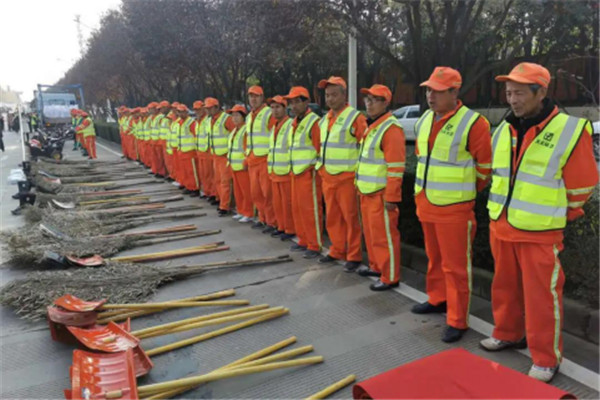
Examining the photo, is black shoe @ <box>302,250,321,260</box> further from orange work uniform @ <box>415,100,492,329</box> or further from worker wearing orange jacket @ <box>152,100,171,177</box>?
worker wearing orange jacket @ <box>152,100,171,177</box>

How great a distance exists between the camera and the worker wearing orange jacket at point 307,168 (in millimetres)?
5770

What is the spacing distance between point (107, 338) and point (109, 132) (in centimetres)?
2707

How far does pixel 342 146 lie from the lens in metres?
5.11

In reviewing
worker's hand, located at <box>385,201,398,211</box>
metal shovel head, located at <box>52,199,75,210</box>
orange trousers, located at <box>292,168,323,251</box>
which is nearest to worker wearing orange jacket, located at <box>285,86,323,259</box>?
orange trousers, located at <box>292,168,323,251</box>

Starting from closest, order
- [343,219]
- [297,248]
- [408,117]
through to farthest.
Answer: [343,219] < [297,248] < [408,117]

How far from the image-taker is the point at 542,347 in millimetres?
3020

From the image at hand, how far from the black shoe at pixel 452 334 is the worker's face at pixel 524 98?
168 centimetres

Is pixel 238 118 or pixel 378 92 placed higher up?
pixel 378 92

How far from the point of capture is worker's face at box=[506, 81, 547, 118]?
9.70 ft

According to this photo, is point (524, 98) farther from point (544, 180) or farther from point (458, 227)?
point (458, 227)

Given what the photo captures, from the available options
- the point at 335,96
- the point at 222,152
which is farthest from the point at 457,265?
the point at 222,152

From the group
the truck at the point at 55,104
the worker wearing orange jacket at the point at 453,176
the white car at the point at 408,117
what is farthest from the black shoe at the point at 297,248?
the truck at the point at 55,104

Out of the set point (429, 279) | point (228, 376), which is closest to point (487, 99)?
→ point (429, 279)

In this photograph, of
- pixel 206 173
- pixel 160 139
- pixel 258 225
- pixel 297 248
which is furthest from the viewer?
pixel 160 139
